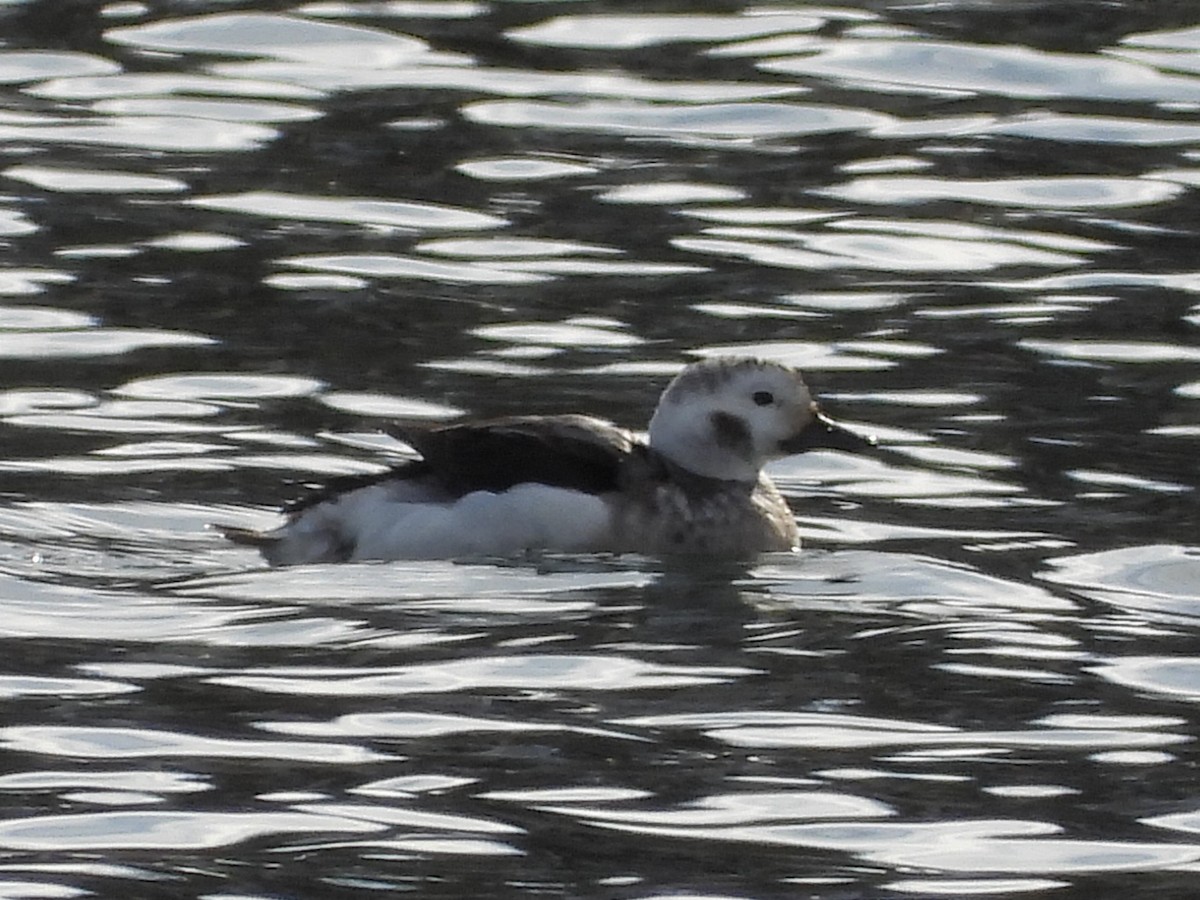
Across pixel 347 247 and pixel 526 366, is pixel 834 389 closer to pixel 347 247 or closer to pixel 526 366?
pixel 526 366

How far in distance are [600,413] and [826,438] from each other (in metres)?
1.39

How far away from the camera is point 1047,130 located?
49.0 feet

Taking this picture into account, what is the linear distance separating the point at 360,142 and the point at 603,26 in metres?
2.29

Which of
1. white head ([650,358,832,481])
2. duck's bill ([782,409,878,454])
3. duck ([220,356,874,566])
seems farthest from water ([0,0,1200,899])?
white head ([650,358,832,481])

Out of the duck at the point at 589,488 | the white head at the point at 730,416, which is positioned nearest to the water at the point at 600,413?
the duck at the point at 589,488

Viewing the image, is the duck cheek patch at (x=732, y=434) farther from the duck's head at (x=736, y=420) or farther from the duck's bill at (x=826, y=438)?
the duck's bill at (x=826, y=438)

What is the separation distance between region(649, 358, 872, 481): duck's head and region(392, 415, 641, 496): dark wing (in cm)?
49

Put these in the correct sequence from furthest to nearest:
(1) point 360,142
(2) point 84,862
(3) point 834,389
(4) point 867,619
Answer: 1. (1) point 360,142
2. (3) point 834,389
3. (4) point 867,619
4. (2) point 84,862

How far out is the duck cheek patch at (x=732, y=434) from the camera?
9641 mm

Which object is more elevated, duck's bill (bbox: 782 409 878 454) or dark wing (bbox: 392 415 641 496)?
dark wing (bbox: 392 415 641 496)

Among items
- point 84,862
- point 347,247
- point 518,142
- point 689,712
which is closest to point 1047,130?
point 518,142

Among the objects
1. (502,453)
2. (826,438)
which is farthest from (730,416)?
(502,453)

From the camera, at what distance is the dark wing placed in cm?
911

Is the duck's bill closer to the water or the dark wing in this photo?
the water
